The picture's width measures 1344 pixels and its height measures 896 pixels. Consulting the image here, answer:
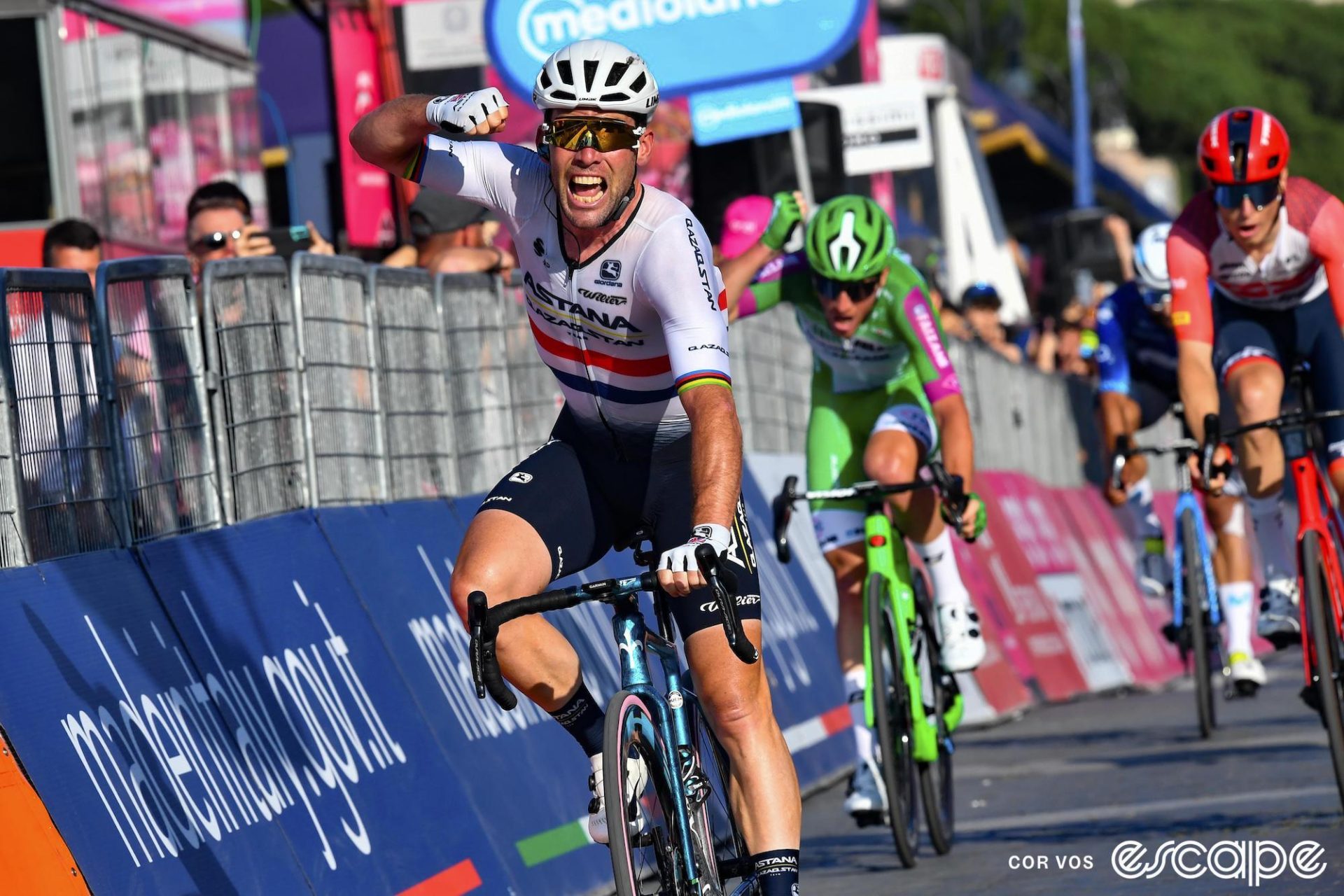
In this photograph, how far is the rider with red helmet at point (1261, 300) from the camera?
27.2 ft

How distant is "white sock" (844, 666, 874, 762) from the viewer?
820 cm

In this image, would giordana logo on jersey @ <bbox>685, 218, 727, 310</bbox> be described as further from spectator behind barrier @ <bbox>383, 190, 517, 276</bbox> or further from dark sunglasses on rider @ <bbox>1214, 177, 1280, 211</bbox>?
spectator behind barrier @ <bbox>383, 190, 517, 276</bbox>

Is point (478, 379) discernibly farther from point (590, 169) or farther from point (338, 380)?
point (590, 169)

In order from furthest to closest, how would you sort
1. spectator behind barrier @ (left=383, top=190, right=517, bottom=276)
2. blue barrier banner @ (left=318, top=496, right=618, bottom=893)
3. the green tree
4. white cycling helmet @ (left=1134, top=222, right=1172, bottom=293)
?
the green tree, white cycling helmet @ (left=1134, top=222, right=1172, bottom=293), spectator behind barrier @ (left=383, top=190, right=517, bottom=276), blue barrier banner @ (left=318, top=496, right=618, bottom=893)

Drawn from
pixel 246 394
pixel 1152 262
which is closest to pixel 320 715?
pixel 246 394

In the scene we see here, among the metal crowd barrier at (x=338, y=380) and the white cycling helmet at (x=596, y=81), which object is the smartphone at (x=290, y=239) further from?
the white cycling helmet at (x=596, y=81)

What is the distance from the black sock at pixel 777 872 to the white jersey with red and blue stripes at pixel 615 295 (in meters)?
1.11

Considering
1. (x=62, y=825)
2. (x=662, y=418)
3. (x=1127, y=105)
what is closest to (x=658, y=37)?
(x=662, y=418)

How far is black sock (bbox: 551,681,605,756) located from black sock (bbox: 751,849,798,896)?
1.61ft

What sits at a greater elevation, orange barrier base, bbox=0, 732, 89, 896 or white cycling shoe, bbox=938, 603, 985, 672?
orange barrier base, bbox=0, 732, 89, 896

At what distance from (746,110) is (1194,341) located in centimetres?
600

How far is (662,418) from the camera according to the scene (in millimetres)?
5793

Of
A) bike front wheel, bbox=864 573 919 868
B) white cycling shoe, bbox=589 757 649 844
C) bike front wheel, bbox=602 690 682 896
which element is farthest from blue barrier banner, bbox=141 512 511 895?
bike front wheel, bbox=864 573 919 868

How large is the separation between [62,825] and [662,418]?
1792 millimetres
